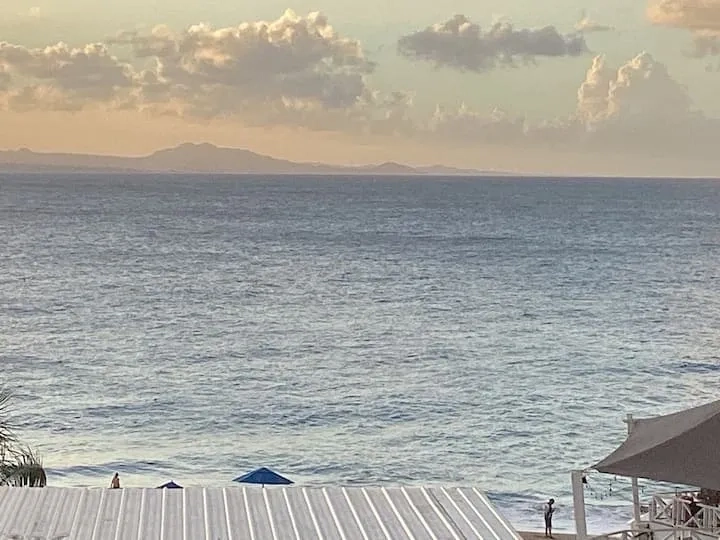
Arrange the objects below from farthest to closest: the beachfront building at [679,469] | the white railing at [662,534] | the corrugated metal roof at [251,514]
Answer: the beachfront building at [679,469] < the white railing at [662,534] < the corrugated metal roof at [251,514]

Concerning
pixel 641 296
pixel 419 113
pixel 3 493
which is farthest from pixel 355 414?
pixel 419 113

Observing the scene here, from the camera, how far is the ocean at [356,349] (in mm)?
28312

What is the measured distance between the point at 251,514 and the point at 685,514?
5.63 meters

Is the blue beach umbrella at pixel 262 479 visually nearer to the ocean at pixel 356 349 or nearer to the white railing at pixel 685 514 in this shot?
the ocean at pixel 356 349

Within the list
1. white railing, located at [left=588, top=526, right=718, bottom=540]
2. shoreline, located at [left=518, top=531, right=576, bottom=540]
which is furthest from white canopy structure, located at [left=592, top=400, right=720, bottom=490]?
shoreline, located at [left=518, top=531, right=576, bottom=540]

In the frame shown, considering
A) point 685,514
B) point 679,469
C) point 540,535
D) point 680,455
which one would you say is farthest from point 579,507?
point 540,535

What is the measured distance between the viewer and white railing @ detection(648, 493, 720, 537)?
11.0m

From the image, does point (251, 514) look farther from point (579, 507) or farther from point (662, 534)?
point (662, 534)

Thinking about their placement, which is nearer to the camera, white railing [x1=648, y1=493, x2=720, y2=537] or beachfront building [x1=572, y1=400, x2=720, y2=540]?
beachfront building [x1=572, y1=400, x2=720, y2=540]

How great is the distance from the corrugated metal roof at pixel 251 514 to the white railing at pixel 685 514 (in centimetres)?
357

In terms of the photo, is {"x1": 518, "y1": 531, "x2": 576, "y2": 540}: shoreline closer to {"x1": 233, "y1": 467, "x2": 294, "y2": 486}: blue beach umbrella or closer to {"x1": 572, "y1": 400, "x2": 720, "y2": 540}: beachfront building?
{"x1": 233, "y1": 467, "x2": 294, "y2": 486}: blue beach umbrella

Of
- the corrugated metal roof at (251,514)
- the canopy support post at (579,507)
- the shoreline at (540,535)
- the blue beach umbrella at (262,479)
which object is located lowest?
the shoreline at (540,535)

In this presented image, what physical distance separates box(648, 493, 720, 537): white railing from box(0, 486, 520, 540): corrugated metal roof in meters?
3.57

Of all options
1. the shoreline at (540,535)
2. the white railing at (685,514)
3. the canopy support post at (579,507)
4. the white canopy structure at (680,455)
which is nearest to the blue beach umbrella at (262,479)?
the shoreline at (540,535)
